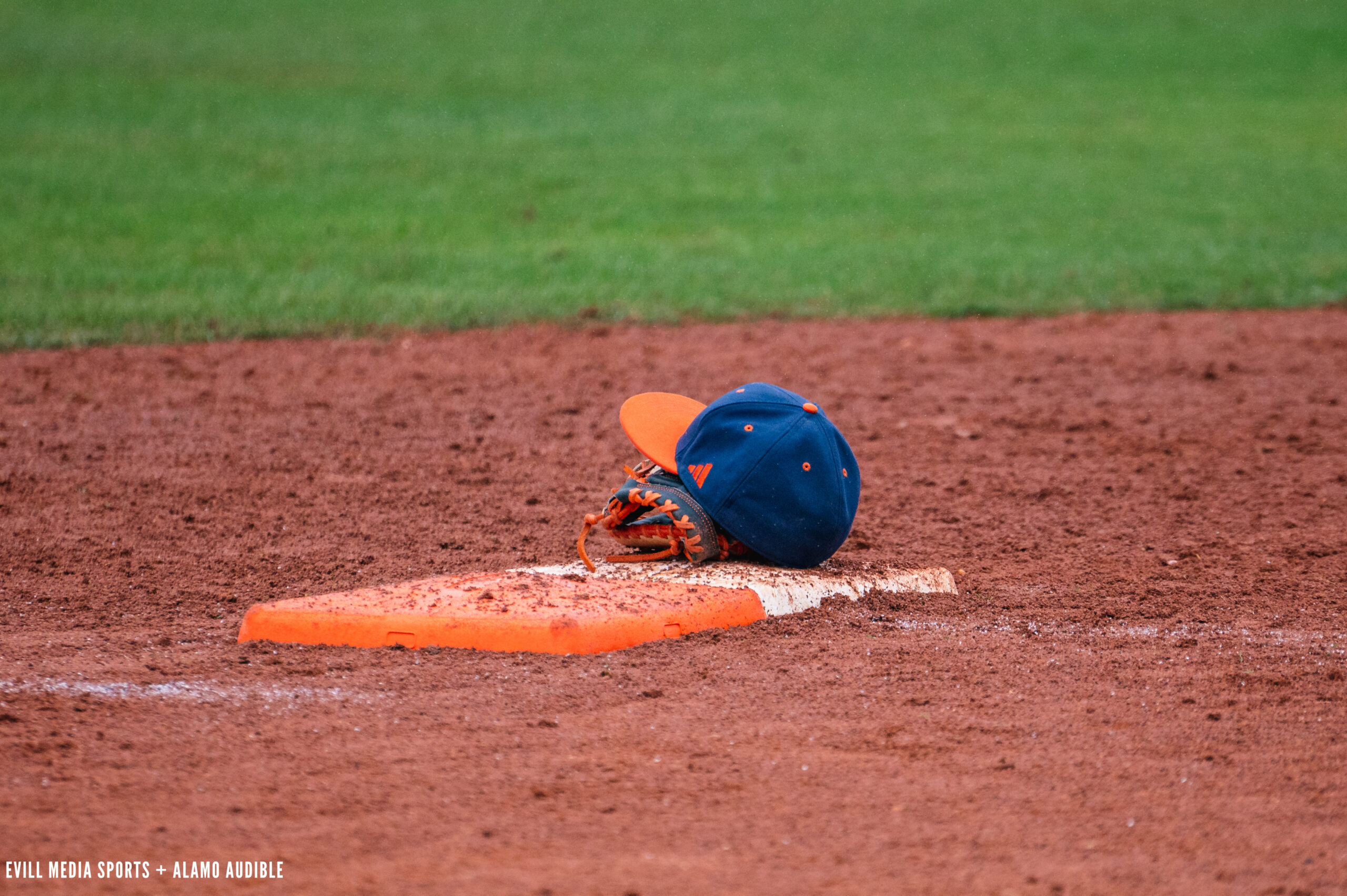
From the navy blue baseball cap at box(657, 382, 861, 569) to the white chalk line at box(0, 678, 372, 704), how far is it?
118cm

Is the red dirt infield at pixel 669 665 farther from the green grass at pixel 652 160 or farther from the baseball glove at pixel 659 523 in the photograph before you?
the green grass at pixel 652 160

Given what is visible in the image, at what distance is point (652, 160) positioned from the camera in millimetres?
14508

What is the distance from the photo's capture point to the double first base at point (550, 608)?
10.9 feet

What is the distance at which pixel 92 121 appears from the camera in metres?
14.9

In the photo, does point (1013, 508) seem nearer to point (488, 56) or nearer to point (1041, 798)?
point (1041, 798)

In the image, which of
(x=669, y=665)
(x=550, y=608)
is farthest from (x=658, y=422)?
(x=669, y=665)

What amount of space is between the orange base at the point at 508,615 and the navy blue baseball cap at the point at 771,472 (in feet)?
0.76

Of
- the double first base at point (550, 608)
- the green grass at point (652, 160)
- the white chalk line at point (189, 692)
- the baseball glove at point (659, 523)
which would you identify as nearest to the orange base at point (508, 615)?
the double first base at point (550, 608)

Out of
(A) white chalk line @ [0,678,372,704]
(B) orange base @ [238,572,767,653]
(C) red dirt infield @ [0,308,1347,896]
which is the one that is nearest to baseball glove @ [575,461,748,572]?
(B) orange base @ [238,572,767,653]

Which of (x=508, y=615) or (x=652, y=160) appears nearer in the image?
(x=508, y=615)

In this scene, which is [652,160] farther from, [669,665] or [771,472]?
[669,665]

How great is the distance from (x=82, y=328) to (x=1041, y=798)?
21.9 ft

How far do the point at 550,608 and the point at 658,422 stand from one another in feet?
2.59

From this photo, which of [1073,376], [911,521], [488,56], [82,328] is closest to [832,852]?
[911,521]
